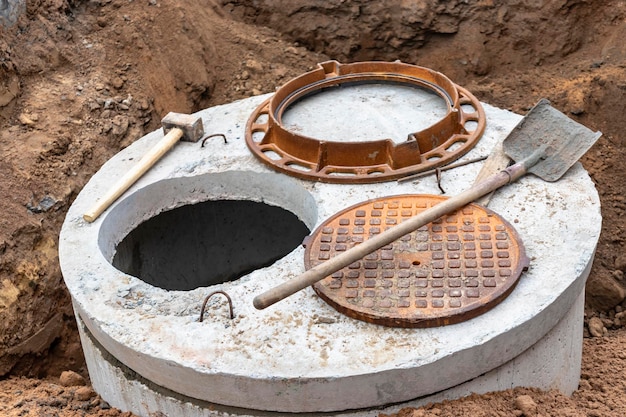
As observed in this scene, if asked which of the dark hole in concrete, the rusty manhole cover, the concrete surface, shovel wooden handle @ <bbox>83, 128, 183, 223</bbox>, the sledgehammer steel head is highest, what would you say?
the sledgehammer steel head

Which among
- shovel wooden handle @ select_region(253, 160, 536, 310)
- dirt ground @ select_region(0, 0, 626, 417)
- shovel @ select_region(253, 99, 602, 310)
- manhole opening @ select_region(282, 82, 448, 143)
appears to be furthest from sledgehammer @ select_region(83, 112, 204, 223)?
shovel @ select_region(253, 99, 602, 310)

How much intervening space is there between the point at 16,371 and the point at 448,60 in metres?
4.52

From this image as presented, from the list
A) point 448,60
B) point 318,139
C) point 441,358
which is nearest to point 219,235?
point 318,139

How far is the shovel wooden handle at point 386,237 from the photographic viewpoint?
2.96 m

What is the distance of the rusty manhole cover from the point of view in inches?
Answer: 119

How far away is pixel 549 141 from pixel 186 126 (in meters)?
2.11

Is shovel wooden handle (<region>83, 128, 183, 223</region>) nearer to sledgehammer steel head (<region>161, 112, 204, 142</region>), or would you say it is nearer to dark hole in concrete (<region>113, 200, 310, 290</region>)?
sledgehammer steel head (<region>161, 112, 204, 142</region>)

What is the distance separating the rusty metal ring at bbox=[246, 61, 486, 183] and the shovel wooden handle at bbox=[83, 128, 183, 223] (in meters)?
0.46

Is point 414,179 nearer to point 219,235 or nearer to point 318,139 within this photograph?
point 318,139

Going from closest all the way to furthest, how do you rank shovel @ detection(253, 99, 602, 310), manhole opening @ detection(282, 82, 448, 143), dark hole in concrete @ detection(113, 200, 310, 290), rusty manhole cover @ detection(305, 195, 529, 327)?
1. rusty manhole cover @ detection(305, 195, 529, 327)
2. shovel @ detection(253, 99, 602, 310)
3. manhole opening @ detection(282, 82, 448, 143)
4. dark hole in concrete @ detection(113, 200, 310, 290)

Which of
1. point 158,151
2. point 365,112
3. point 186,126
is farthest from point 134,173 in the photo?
point 365,112

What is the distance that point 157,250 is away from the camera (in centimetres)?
454

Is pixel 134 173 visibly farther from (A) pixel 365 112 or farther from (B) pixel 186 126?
(A) pixel 365 112

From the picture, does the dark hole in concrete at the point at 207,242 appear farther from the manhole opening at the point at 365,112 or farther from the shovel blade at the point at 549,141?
the shovel blade at the point at 549,141
